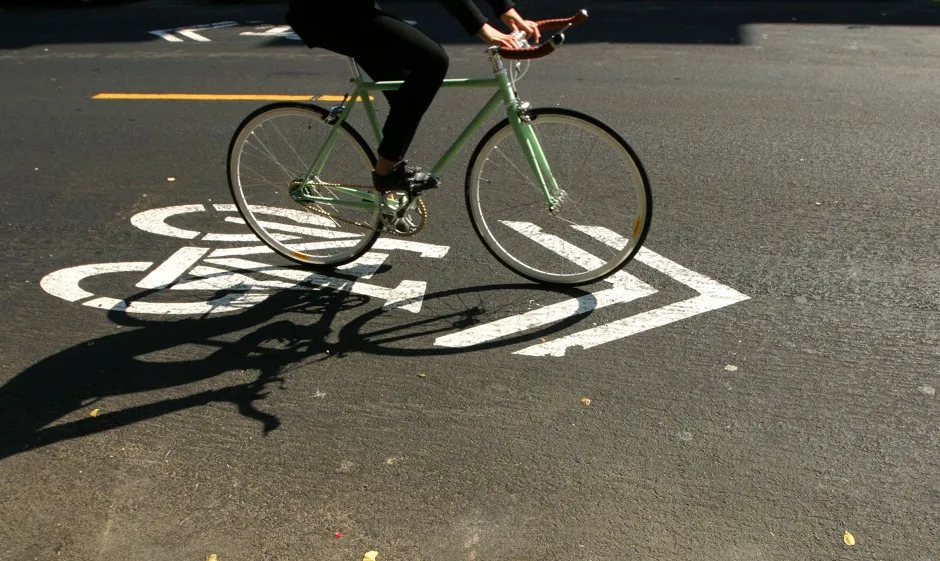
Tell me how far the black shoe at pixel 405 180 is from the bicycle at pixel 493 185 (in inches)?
3.2

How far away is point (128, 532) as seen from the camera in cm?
318

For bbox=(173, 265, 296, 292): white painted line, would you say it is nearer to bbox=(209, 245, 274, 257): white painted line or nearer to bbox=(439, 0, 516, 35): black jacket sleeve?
bbox=(209, 245, 274, 257): white painted line

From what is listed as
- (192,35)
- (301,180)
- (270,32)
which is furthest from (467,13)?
(192,35)

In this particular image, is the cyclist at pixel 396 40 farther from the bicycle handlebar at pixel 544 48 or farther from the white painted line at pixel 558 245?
Answer: the white painted line at pixel 558 245

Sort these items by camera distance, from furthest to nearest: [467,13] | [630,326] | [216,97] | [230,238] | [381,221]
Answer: [216,97] → [230,238] → [381,221] → [630,326] → [467,13]

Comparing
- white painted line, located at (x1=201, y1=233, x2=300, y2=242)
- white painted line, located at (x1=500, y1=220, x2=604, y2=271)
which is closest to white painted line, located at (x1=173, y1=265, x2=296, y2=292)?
white painted line, located at (x1=201, y1=233, x2=300, y2=242)

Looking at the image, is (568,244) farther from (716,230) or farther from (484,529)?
(484,529)

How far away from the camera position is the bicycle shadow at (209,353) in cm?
383

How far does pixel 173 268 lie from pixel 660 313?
2.60 metres

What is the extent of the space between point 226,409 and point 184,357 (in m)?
0.53

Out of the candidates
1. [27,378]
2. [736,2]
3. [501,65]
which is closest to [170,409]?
[27,378]

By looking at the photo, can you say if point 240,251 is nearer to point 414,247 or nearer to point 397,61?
point 414,247

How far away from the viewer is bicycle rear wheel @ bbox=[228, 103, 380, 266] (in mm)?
4895

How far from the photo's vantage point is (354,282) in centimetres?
501
